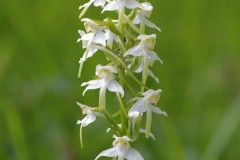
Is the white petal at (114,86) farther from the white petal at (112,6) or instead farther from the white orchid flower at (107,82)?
the white petal at (112,6)

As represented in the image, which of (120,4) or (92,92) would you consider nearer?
(120,4)

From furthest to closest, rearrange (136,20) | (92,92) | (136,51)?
(92,92), (136,20), (136,51)

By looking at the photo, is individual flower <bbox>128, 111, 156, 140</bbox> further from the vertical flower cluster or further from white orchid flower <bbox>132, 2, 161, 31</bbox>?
white orchid flower <bbox>132, 2, 161, 31</bbox>

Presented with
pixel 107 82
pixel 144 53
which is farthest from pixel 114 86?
pixel 144 53

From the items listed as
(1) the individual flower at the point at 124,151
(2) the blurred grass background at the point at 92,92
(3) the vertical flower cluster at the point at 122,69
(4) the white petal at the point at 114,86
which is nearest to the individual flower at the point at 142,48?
(3) the vertical flower cluster at the point at 122,69

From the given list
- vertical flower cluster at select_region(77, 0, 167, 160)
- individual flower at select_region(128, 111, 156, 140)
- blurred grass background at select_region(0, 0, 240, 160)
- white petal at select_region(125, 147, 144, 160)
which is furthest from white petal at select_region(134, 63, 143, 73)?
blurred grass background at select_region(0, 0, 240, 160)

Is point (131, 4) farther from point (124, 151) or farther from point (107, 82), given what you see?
point (124, 151)

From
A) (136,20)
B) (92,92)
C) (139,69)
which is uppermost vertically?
(136,20)

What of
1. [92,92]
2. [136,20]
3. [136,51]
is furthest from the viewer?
[92,92]
